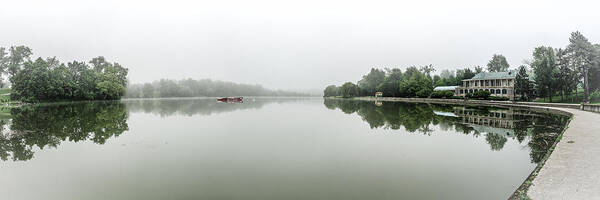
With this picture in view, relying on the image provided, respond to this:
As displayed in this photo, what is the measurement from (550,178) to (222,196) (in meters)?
7.56

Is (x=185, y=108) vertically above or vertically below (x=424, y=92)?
below

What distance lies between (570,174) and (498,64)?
311ft

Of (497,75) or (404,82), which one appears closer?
(497,75)

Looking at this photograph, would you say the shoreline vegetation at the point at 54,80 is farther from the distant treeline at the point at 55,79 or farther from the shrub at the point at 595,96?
the shrub at the point at 595,96

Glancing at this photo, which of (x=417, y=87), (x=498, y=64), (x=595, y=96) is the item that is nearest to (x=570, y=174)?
(x=595, y=96)

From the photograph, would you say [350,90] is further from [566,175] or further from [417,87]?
[566,175]

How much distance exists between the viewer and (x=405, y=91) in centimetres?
7394

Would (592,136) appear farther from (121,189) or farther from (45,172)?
(45,172)

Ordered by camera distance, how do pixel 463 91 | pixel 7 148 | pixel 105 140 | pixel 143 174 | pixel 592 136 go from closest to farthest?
pixel 143 174, pixel 7 148, pixel 592 136, pixel 105 140, pixel 463 91

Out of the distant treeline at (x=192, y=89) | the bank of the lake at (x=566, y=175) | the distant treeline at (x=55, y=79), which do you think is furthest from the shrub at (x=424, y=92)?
the distant treeline at (x=192, y=89)

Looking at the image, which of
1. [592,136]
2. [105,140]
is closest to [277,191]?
[105,140]

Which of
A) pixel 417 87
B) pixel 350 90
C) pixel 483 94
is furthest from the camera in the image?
pixel 350 90

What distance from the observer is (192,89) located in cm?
14538

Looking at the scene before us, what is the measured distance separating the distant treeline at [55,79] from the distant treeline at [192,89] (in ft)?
82.2
